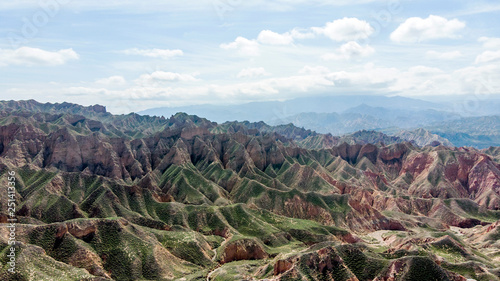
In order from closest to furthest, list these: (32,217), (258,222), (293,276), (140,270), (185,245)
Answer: (293,276) < (140,270) < (185,245) < (32,217) < (258,222)

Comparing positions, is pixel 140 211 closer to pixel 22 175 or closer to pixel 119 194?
pixel 119 194

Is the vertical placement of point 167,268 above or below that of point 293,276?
below

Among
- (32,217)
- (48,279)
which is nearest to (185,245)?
(48,279)

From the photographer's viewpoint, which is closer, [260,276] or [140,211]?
[260,276]

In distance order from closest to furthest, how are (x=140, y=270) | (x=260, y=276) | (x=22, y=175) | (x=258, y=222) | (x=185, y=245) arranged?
1. (x=260, y=276)
2. (x=140, y=270)
3. (x=185, y=245)
4. (x=258, y=222)
5. (x=22, y=175)

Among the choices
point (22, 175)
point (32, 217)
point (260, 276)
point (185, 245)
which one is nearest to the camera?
point (260, 276)

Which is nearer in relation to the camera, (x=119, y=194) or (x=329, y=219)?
(x=119, y=194)

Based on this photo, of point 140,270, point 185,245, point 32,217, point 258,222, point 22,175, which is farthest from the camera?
point 22,175

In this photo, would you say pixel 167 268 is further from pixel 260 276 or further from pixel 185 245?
pixel 260 276

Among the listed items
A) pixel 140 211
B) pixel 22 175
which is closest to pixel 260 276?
pixel 140 211
